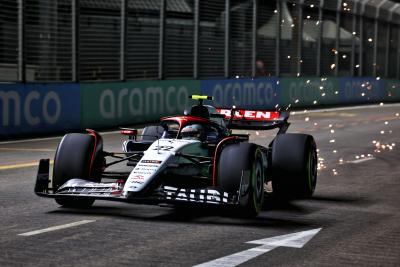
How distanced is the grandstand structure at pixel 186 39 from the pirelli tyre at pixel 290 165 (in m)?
10.8

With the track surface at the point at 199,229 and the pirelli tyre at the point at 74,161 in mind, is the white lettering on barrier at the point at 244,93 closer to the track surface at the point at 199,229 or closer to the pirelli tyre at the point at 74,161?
the track surface at the point at 199,229

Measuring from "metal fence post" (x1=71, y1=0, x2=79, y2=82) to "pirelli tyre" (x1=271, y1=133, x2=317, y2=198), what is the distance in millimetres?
12575

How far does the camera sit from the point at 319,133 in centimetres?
2312

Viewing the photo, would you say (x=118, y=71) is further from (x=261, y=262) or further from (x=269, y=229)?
(x=261, y=262)

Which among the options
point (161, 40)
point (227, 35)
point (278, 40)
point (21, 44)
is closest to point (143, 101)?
point (161, 40)

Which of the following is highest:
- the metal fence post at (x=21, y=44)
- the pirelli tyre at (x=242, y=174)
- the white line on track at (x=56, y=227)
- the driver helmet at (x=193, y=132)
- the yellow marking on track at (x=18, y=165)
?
the metal fence post at (x=21, y=44)

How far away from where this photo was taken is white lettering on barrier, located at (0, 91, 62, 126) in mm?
20359

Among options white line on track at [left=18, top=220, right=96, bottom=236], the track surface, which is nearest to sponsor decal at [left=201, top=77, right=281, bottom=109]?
the track surface

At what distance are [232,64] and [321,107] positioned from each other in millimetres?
6212

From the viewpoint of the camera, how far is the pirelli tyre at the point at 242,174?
9.61 meters

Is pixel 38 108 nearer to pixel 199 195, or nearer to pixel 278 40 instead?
pixel 199 195

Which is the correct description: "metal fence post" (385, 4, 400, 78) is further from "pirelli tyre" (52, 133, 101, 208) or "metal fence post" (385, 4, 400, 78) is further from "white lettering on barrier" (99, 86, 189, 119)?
"pirelli tyre" (52, 133, 101, 208)

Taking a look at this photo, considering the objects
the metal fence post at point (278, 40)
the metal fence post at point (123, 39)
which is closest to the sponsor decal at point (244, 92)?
the metal fence post at point (278, 40)

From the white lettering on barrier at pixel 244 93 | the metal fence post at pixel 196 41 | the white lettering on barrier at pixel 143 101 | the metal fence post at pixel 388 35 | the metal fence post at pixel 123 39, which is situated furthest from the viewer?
the metal fence post at pixel 388 35
